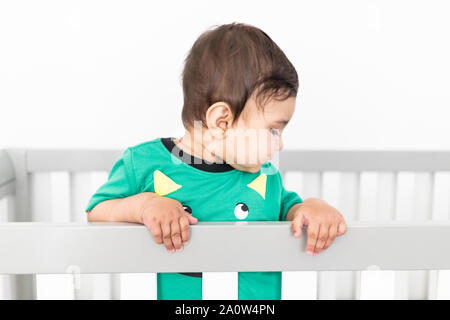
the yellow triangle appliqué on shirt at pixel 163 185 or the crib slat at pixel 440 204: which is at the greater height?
the yellow triangle appliqué on shirt at pixel 163 185

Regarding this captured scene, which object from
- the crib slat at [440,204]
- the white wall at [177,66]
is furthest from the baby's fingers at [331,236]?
the white wall at [177,66]

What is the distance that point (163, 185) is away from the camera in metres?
0.76

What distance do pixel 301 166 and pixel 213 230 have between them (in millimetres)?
627

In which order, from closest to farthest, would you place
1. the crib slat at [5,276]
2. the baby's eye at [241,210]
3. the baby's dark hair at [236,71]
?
the baby's dark hair at [236,71] < the baby's eye at [241,210] < the crib slat at [5,276]

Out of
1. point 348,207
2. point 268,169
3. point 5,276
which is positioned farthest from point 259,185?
point 5,276

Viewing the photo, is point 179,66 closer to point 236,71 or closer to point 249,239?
point 236,71

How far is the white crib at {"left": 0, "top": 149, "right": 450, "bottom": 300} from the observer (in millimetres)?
553

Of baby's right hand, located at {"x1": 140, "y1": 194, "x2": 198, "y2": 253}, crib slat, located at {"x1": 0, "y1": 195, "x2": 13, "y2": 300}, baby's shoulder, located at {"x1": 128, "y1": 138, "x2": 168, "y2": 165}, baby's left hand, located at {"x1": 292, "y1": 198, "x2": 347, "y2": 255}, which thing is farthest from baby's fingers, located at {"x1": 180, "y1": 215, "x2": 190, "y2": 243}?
crib slat, located at {"x1": 0, "y1": 195, "x2": 13, "y2": 300}

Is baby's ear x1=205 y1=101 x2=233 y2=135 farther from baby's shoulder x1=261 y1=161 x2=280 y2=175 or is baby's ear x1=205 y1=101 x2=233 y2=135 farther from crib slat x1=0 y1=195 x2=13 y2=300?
crib slat x1=0 y1=195 x2=13 y2=300

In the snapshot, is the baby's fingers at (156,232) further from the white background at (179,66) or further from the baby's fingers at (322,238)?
the white background at (179,66)

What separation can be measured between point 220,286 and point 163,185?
0.17 metres

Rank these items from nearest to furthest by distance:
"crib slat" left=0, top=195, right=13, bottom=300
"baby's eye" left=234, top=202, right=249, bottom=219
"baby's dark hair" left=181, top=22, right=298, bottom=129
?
"baby's dark hair" left=181, top=22, right=298, bottom=129
"baby's eye" left=234, top=202, right=249, bottom=219
"crib slat" left=0, top=195, right=13, bottom=300

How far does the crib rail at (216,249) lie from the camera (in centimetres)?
55
